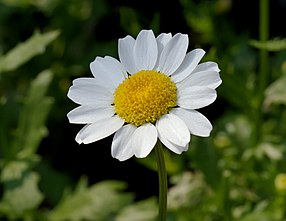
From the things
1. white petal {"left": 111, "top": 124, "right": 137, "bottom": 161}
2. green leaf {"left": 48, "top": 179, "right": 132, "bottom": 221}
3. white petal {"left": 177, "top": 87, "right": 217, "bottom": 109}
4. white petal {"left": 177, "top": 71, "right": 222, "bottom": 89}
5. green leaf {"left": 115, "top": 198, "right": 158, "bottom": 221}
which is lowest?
green leaf {"left": 115, "top": 198, "right": 158, "bottom": 221}

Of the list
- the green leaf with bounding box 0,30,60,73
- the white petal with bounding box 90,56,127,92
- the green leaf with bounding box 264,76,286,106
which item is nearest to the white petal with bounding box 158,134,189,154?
the white petal with bounding box 90,56,127,92

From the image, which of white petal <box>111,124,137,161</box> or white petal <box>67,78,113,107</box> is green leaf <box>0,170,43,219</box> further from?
white petal <box>111,124,137,161</box>

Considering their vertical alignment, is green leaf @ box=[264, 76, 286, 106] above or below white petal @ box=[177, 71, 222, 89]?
below

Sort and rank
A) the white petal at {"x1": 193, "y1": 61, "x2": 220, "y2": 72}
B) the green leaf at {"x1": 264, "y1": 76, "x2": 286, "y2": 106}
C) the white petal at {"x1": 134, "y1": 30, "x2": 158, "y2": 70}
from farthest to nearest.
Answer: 1. the green leaf at {"x1": 264, "y1": 76, "x2": 286, "y2": 106}
2. the white petal at {"x1": 134, "y1": 30, "x2": 158, "y2": 70}
3. the white petal at {"x1": 193, "y1": 61, "x2": 220, "y2": 72}

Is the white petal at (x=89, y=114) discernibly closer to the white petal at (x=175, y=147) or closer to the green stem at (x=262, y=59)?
the white petal at (x=175, y=147)

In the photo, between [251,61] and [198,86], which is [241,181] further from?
[198,86]

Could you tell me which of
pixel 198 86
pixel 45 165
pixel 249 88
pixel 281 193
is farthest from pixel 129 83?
pixel 45 165

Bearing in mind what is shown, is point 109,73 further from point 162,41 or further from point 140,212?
point 140,212

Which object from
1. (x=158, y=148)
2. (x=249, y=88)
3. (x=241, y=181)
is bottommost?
(x=241, y=181)
